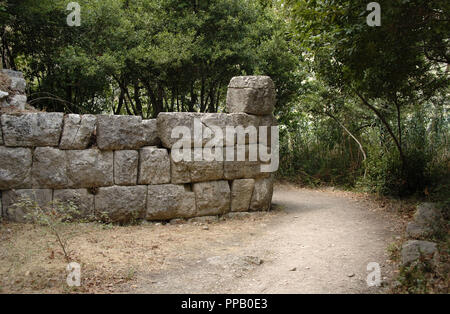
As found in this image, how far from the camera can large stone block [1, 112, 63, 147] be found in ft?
20.3

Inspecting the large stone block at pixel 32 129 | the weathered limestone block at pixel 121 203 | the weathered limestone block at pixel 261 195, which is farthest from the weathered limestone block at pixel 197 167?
the large stone block at pixel 32 129

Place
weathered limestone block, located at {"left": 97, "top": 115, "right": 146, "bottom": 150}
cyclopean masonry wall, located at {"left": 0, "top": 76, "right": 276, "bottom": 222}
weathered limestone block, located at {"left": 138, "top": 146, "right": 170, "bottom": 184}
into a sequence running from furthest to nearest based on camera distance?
weathered limestone block, located at {"left": 138, "top": 146, "right": 170, "bottom": 184} → weathered limestone block, located at {"left": 97, "top": 115, "right": 146, "bottom": 150} → cyclopean masonry wall, located at {"left": 0, "top": 76, "right": 276, "bottom": 222}

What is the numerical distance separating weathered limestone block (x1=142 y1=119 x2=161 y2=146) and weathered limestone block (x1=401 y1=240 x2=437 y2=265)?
4460mm

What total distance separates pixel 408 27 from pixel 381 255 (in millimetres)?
3020

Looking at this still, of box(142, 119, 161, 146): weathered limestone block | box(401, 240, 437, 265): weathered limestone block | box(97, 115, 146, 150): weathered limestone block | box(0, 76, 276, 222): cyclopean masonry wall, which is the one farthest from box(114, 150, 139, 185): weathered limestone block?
box(401, 240, 437, 265): weathered limestone block

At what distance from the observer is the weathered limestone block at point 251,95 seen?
737cm

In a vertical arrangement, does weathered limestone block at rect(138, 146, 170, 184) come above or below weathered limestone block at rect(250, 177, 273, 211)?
above

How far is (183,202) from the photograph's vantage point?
7008 mm

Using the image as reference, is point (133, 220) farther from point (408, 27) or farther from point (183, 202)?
point (408, 27)

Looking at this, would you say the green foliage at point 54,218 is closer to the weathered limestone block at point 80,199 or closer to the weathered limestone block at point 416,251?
the weathered limestone block at point 80,199

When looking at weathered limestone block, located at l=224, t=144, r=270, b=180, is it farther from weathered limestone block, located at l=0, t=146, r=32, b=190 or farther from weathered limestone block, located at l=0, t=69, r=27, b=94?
weathered limestone block, located at l=0, t=69, r=27, b=94

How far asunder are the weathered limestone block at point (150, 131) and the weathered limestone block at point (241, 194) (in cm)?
174

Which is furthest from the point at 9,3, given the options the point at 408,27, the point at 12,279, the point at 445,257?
the point at 445,257

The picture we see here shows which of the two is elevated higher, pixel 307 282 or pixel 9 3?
pixel 9 3
